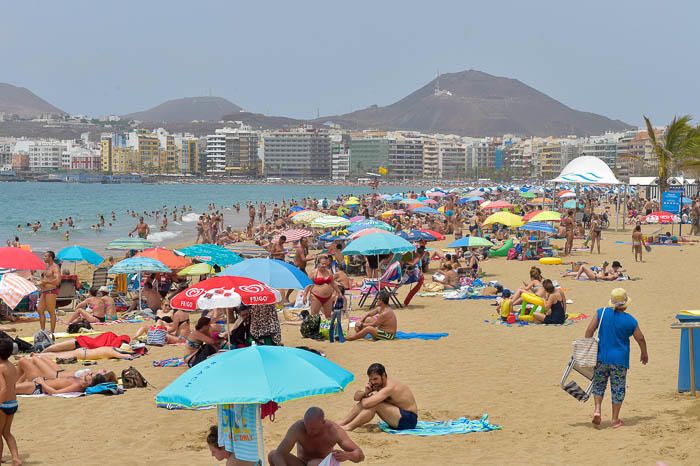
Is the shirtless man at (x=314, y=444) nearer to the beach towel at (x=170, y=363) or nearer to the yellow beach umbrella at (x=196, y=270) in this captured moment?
the beach towel at (x=170, y=363)

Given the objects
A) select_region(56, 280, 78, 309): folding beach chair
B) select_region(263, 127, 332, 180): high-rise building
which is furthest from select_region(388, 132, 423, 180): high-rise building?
select_region(56, 280, 78, 309): folding beach chair

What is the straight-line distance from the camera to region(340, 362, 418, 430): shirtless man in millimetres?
6848

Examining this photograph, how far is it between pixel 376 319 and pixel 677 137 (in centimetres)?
2418

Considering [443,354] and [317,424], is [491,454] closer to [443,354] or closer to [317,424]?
[317,424]

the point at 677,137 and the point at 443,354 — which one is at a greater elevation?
the point at 677,137

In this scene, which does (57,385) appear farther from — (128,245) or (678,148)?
(678,148)

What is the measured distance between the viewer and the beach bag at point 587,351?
659 cm

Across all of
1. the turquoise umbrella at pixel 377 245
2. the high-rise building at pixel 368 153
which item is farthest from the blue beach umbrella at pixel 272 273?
the high-rise building at pixel 368 153

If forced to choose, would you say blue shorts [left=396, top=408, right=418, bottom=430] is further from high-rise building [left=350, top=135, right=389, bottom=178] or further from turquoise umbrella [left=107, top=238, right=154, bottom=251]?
high-rise building [left=350, top=135, right=389, bottom=178]

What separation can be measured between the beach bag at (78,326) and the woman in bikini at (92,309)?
0.25 m

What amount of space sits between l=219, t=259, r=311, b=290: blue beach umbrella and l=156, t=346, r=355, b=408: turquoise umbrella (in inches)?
184

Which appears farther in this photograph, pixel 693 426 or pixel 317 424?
pixel 693 426

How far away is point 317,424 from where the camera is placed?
5.05 metres

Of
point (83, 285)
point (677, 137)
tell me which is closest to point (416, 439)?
point (83, 285)
